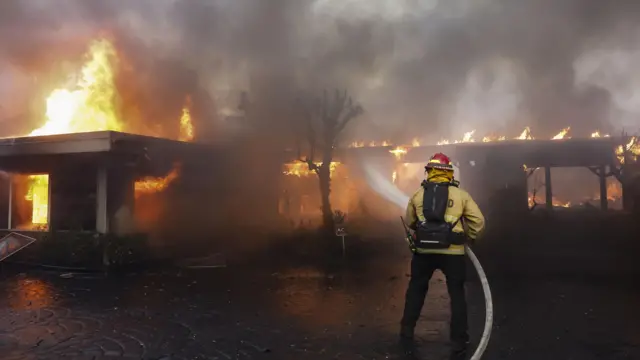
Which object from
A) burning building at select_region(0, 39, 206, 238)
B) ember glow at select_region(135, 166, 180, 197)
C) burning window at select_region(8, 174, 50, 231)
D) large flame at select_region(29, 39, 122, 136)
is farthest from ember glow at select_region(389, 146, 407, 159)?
burning window at select_region(8, 174, 50, 231)

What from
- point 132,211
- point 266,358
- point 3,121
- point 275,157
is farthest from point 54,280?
point 3,121

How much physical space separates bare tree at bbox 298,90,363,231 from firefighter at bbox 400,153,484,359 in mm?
10852

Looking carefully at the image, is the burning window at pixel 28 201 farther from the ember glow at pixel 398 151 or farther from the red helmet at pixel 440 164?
the ember glow at pixel 398 151

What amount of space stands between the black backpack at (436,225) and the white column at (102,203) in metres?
8.77

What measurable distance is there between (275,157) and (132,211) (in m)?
6.38

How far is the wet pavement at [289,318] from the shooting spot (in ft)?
12.7

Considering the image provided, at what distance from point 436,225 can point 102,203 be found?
29.6 feet

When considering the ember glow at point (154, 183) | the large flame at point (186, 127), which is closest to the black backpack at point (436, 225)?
the ember glow at point (154, 183)

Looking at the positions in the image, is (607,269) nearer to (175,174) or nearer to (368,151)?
(175,174)

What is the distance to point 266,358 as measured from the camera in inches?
145

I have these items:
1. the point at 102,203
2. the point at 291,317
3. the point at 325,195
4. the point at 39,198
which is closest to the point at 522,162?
the point at 325,195

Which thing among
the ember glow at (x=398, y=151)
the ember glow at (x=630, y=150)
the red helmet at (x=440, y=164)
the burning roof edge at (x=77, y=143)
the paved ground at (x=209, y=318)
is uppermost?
the ember glow at (x=398, y=151)

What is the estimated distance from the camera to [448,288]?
3992 mm

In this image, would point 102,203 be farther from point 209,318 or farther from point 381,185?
point 381,185
